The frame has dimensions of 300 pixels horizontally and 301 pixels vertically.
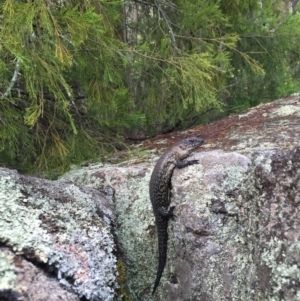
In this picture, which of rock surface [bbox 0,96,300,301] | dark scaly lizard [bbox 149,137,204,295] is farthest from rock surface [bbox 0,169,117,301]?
dark scaly lizard [bbox 149,137,204,295]

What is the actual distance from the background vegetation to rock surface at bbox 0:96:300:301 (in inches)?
44.1

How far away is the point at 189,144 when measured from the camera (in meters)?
3.74

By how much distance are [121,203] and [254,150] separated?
121 centimetres

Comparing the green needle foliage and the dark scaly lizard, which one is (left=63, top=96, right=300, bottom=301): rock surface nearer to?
the dark scaly lizard

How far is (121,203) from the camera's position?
3340mm

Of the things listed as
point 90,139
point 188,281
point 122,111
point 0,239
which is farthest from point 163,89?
point 0,239

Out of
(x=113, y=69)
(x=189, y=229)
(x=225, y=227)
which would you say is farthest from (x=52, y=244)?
(x=113, y=69)

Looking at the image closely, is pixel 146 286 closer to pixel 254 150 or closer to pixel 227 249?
pixel 227 249

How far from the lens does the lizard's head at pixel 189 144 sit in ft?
11.6

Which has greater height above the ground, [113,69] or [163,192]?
[113,69]

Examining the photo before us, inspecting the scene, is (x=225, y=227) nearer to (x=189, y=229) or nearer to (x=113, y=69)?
(x=189, y=229)

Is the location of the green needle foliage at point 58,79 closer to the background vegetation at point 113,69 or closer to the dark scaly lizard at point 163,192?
the background vegetation at point 113,69

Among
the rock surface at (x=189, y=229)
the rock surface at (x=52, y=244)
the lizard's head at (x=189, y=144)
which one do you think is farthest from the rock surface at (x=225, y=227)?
the rock surface at (x=52, y=244)

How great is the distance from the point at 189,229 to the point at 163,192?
0.42m
